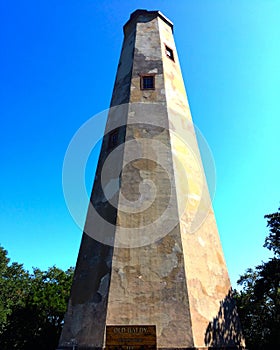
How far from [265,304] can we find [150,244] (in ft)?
37.5

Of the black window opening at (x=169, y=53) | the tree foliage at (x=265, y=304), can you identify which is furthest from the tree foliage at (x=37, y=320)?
the black window opening at (x=169, y=53)

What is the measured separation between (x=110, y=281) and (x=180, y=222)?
2.60m

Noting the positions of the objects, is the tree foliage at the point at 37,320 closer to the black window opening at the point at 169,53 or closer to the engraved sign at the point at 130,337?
the engraved sign at the point at 130,337

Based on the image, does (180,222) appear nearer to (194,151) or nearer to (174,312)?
(174,312)

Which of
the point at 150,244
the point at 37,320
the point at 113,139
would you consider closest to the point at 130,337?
the point at 150,244

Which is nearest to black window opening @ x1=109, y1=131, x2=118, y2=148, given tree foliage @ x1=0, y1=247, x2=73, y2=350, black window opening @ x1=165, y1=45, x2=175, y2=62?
black window opening @ x1=165, y1=45, x2=175, y2=62

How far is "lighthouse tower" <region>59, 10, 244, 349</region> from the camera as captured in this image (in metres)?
6.45

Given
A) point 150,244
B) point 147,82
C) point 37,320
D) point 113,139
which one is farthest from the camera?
point 37,320

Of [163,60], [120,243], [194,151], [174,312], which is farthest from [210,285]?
[163,60]

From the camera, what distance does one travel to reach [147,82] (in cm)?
1140

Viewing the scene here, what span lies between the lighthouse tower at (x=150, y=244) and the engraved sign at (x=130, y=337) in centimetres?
2

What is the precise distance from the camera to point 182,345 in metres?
6.09

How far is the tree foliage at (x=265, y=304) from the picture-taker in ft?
35.3

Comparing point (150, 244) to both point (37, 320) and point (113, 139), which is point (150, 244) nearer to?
point (113, 139)
